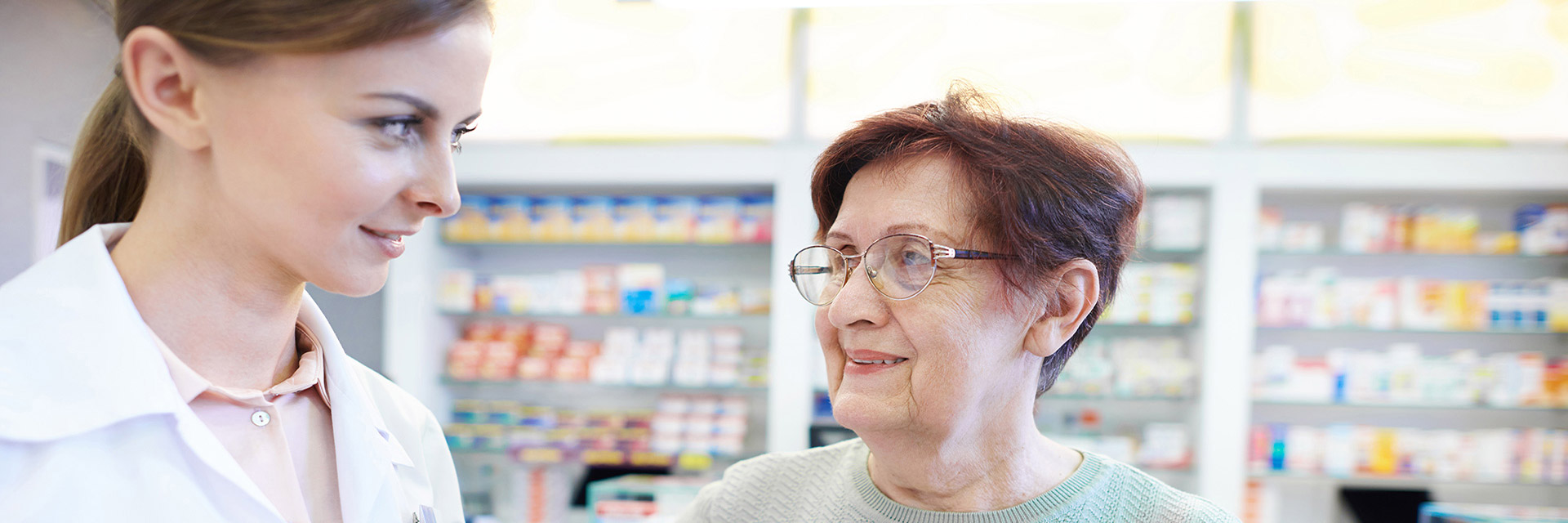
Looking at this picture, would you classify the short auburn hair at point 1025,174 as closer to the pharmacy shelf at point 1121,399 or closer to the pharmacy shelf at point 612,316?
the pharmacy shelf at point 1121,399

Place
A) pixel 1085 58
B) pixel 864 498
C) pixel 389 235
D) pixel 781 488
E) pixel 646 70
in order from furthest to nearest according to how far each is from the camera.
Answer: pixel 646 70 → pixel 1085 58 → pixel 781 488 → pixel 864 498 → pixel 389 235

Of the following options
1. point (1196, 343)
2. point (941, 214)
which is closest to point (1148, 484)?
point (941, 214)

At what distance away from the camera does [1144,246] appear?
382 cm

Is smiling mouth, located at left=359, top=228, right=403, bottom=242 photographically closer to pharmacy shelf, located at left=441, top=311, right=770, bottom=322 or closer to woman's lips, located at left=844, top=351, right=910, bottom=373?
woman's lips, located at left=844, top=351, right=910, bottom=373

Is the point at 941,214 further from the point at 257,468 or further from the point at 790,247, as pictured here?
the point at 790,247

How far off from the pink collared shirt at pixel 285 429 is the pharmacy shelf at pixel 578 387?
3409 mm

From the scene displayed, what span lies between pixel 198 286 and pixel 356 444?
0.26 metres

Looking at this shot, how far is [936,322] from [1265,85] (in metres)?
3.74

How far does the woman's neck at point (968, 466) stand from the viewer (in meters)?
1.18

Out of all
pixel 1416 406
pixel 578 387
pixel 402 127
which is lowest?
pixel 578 387

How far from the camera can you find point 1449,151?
3.91m

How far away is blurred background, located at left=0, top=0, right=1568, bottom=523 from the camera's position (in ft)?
13.0

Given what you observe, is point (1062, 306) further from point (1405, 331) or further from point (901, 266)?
point (1405, 331)

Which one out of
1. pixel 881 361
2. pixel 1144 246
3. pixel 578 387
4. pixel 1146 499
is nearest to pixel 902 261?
pixel 881 361
